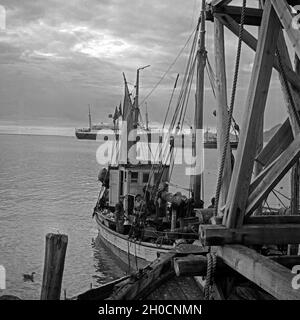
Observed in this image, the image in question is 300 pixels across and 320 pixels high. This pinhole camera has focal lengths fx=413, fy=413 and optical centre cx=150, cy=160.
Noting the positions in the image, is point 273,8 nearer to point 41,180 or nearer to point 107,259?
point 107,259

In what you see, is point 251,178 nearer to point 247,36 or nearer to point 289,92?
point 289,92

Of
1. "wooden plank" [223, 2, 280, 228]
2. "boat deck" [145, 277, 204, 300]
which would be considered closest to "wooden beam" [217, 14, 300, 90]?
"wooden plank" [223, 2, 280, 228]

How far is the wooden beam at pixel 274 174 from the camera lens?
4090 millimetres

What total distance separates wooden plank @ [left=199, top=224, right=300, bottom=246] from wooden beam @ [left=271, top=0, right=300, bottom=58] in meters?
1.93

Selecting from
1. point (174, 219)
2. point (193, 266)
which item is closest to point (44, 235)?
point (174, 219)

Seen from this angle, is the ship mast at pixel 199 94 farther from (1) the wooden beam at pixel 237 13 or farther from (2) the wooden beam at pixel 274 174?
(2) the wooden beam at pixel 274 174

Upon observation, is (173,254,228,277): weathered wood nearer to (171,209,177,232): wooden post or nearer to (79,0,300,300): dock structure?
(79,0,300,300): dock structure

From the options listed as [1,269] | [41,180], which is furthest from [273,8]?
[41,180]

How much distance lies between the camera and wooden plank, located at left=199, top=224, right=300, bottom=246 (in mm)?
4367

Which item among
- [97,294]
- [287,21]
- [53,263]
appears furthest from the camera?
[97,294]

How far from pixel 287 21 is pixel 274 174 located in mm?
1519

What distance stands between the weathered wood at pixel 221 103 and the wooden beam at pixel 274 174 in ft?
1.88

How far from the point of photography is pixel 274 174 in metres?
4.29
